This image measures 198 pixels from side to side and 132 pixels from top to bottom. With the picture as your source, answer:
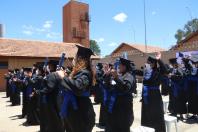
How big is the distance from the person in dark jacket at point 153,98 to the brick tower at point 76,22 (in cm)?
3916

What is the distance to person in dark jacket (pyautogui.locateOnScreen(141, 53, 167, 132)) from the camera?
7.35 metres

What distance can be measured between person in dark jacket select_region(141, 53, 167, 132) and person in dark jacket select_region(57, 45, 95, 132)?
2.93 meters

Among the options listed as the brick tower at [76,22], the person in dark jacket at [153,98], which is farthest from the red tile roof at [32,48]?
the person in dark jacket at [153,98]

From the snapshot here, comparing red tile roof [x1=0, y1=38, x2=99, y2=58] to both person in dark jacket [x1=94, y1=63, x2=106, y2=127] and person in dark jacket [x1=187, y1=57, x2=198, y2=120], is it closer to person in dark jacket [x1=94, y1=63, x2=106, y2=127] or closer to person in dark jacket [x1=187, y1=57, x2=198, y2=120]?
person in dark jacket [x1=94, y1=63, x2=106, y2=127]

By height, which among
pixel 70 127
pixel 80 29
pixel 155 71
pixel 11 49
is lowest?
pixel 70 127

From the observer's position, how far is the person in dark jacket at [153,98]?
735cm

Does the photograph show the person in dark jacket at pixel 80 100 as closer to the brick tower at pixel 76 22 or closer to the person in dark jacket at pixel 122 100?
the person in dark jacket at pixel 122 100

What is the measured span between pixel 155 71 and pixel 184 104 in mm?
3554

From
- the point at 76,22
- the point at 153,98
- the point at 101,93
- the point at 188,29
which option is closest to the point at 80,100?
the point at 153,98

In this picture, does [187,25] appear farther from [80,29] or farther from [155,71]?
[155,71]

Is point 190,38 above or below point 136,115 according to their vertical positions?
above

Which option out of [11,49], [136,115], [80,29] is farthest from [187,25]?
[136,115]

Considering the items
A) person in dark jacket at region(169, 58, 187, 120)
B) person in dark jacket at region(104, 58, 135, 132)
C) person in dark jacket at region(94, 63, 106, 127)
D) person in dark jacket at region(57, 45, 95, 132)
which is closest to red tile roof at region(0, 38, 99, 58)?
person in dark jacket at region(94, 63, 106, 127)

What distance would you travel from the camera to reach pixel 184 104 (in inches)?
409
